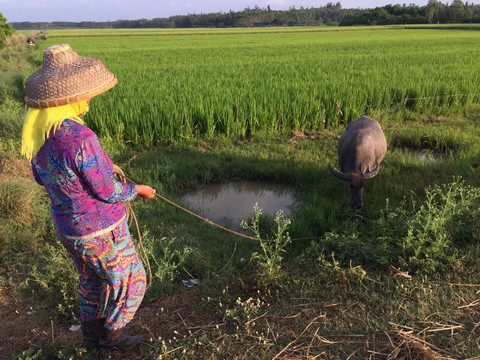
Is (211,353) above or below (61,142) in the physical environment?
below

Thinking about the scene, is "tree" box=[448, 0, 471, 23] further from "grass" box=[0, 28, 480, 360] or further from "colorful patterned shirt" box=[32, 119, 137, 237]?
"colorful patterned shirt" box=[32, 119, 137, 237]

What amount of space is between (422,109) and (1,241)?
826cm

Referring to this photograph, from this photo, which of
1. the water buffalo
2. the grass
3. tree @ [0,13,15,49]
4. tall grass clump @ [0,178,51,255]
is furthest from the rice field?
tree @ [0,13,15,49]

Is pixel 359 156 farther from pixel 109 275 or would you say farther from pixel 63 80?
pixel 63 80

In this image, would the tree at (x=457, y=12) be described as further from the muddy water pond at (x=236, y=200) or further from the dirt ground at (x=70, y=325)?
the dirt ground at (x=70, y=325)

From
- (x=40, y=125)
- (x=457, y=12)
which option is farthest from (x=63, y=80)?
(x=457, y=12)

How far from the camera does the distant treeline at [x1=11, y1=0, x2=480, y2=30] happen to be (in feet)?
190

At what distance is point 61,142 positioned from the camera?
5.16 feet

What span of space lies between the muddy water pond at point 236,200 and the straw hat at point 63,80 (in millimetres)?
2608

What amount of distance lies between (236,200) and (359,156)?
68.0 inches

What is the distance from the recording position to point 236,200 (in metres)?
4.80

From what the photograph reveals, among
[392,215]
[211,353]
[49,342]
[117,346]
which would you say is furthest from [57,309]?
[392,215]

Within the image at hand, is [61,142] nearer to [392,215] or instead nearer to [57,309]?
[57,309]

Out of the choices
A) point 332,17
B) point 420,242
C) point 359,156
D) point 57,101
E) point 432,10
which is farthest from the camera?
point 332,17
